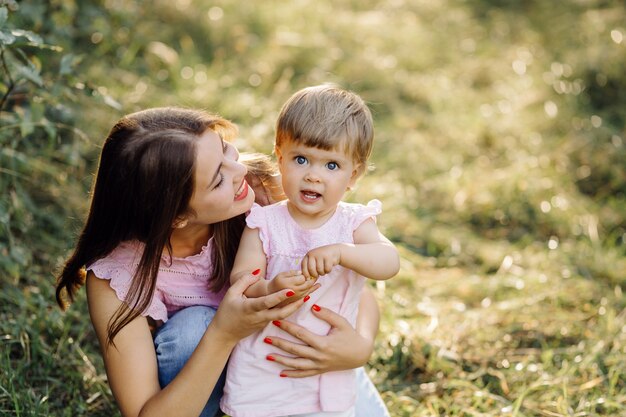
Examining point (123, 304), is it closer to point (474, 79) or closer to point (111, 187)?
point (111, 187)

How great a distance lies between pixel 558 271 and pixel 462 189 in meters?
0.87

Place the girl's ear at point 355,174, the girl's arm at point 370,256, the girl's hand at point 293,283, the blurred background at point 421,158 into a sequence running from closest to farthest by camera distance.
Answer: the girl's hand at point 293,283
the girl's arm at point 370,256
the girl's ear at point 355,174
the blurred background at point 421,158

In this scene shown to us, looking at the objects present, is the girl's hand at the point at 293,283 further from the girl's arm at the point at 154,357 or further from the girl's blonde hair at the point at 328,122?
Answer: the girl's blonde hair at the point at 328,122

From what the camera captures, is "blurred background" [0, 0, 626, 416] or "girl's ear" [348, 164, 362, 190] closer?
"girl's ear" [348, 164, 362, 190]

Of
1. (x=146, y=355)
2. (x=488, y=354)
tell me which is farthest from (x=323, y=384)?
(x=488, y=354)

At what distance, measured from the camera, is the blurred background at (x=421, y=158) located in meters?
2.45

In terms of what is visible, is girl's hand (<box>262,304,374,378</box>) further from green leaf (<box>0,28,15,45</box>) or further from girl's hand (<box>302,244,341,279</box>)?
green leaf (<box>0,28,15,45</box>)

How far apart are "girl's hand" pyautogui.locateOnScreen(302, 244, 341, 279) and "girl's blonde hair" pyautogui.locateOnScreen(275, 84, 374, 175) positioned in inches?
10.4

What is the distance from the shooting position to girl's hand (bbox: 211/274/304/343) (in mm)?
1687

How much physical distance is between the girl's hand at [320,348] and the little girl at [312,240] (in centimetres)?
2

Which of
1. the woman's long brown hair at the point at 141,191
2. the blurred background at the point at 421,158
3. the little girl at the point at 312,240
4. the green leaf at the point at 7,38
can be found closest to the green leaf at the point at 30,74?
the blurred background at the point at 421,158

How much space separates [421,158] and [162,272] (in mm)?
2572

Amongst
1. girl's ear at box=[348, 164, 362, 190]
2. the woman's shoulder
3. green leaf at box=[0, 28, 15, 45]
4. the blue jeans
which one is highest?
green leaf at box=[0, 28, 15, 45]

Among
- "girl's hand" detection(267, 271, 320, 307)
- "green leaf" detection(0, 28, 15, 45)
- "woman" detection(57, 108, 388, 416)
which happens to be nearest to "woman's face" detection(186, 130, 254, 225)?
"woman" detection(57, 108, 388, 416)
